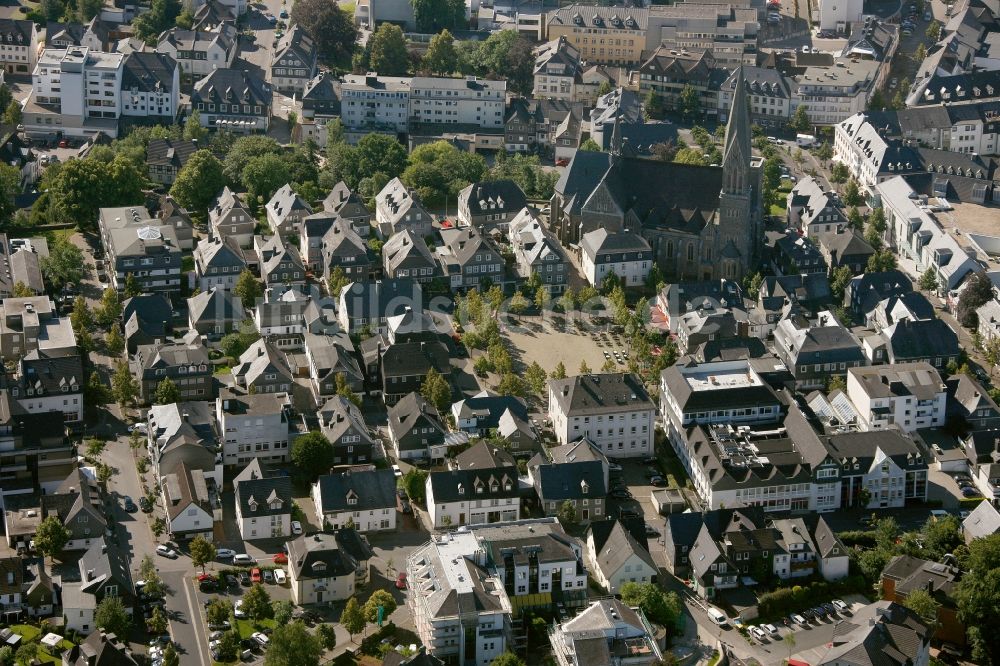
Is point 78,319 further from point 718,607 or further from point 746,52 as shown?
point 746,52

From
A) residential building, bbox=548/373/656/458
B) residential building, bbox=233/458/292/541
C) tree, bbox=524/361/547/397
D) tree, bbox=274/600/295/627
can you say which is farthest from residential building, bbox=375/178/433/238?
tree, bbox=274/600/295/627

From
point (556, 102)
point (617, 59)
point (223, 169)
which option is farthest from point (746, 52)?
point (223, 169)

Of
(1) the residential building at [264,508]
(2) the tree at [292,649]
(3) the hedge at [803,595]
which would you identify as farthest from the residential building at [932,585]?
(1) the residential building at [264,508]

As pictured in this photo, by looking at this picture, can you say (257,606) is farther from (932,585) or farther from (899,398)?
(899,398)

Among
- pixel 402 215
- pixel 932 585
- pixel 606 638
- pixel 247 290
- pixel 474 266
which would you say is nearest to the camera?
pixel 606 638

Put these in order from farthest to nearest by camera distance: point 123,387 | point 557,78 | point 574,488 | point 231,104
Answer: point 557,78
point 231,104
point 123,387
point 574,488

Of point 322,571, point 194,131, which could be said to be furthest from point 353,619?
point 194,131

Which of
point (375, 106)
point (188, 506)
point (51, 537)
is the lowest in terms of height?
point (51, 537)
